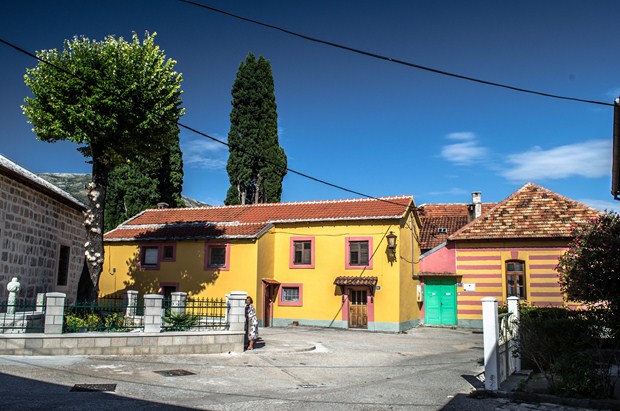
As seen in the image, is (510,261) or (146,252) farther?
(146,252)

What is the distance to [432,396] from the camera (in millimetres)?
9219

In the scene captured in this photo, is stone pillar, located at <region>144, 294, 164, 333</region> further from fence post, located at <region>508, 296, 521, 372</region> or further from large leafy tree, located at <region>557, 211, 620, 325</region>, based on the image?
large leafy tree, located at <region>557, 211, 620, 325</region>

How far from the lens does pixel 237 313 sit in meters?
14.3

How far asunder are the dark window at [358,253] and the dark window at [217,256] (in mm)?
6585

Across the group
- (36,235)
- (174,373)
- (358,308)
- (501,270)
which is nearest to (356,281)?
(358,308)

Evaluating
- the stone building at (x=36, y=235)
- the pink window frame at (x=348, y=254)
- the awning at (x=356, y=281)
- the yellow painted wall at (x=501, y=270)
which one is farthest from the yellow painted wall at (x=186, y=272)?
the yellow painted wall at (x=501, y=270)

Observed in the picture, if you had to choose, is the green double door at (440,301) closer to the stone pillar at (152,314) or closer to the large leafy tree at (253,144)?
the large leafy tree at (253,144)

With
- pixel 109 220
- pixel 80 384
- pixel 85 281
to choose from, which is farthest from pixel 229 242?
pixel 80 384

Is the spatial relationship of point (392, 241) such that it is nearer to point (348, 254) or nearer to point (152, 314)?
point (348, 254)

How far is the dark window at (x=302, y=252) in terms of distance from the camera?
2634cm

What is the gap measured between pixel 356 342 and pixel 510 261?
10737 mm

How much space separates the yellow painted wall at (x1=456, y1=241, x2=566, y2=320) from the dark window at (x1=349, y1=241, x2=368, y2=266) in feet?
16.3

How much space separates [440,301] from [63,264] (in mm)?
18388

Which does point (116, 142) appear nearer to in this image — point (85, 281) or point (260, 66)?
point (85, 281)
